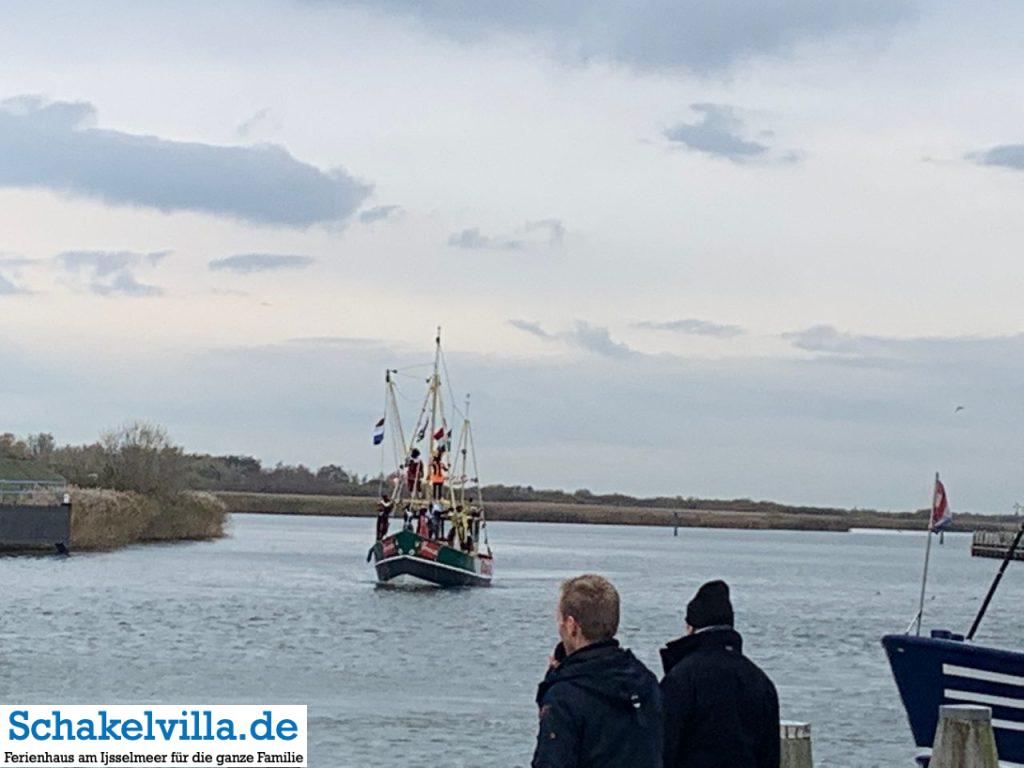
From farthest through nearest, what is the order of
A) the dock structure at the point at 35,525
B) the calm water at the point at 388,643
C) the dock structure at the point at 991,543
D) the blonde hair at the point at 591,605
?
the dock structure at the point at 991,543 → the dock structure at the point at 35,525 → the calm water at the point at 388,643 → the blonde hair at the point at 591,605

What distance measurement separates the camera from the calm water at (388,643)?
31078mm

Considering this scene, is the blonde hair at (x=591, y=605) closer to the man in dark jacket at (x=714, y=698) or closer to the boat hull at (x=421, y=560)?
the man in dark jacket at (x=714, y=698)

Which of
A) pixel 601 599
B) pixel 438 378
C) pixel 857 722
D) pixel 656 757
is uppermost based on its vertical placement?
pixel 438 378

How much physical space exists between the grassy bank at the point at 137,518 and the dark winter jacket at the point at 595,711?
9930 centimetres

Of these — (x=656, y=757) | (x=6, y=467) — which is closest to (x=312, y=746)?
(x=656, y=757)

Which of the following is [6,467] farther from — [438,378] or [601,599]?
[601,599]

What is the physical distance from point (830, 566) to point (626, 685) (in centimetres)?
13662

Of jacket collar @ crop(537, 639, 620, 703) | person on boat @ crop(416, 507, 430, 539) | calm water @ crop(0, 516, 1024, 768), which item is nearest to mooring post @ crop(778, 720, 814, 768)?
jacket collar @ crop(537, 639, 620, 703)

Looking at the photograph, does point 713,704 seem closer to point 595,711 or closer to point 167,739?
point 595,711

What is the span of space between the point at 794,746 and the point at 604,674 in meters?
2.61

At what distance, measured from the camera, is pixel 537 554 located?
463ft

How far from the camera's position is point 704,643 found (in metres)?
9.97

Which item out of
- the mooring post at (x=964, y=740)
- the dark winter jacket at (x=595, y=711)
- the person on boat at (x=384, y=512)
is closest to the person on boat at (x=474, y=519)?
the person on boat at (x=384, y=512)

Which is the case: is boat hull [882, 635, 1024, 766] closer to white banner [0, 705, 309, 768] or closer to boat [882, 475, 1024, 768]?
boat [882, 475, 1024, 768]
